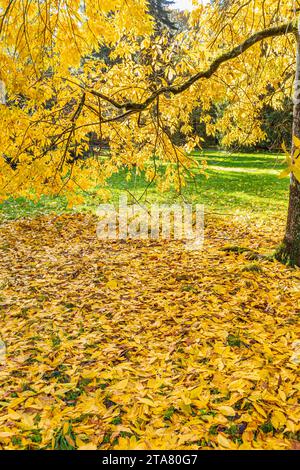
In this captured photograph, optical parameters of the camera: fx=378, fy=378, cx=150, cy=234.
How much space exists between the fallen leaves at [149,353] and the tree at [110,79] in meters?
1.17

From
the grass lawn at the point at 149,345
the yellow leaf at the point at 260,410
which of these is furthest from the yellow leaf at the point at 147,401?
the yellow leaf at the point at 260,410

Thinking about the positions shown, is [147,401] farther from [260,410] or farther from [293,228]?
[293,228]

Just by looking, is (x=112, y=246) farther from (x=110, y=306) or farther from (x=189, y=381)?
(x=189, y=381)

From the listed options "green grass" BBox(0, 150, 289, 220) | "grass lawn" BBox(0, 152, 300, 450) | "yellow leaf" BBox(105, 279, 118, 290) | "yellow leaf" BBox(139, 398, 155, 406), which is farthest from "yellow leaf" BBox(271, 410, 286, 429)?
"green grass" BBox(0, 150, 289, 220)

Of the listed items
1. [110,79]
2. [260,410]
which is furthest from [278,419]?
[110,79]

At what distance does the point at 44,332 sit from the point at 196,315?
4.83 ft

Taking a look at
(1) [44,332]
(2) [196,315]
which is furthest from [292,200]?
(1) [44,332]

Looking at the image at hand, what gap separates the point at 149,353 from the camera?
3156 mm

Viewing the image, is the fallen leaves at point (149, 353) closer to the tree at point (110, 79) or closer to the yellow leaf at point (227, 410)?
the yellow leaf at point (227, 410)

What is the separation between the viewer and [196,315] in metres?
3.74

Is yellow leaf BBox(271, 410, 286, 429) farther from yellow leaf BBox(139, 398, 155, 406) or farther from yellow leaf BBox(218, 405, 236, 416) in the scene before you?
yellow leaf BBox(139, 398, 155, 406)

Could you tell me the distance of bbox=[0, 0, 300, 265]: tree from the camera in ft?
10.1

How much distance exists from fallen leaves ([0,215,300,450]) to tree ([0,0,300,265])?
1166 mm

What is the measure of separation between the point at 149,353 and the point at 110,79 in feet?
13.5
